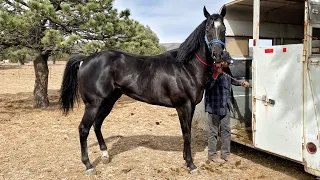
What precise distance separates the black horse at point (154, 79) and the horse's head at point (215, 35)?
4.1 inches

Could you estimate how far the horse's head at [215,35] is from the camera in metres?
3.40

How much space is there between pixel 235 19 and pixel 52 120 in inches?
201

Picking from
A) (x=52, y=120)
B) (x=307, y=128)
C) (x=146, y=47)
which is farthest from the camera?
(x=146, y=47)

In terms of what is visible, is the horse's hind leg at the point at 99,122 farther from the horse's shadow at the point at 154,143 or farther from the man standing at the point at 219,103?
A: the man standing at the point at 219,103

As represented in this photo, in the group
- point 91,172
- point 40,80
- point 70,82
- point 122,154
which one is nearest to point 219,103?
point 122,154

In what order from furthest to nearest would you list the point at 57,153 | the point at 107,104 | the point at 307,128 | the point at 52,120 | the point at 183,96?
the point at 52,120 < the point at 57,153 < the point at 107,104 < the point at 183,96 < the point at 307,128

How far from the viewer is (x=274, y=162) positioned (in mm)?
4289

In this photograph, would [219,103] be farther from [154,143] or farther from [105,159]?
[105,159]

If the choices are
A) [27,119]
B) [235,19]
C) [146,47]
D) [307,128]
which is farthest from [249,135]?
[27,119]

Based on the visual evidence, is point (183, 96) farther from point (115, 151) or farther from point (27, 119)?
point (27, 119)

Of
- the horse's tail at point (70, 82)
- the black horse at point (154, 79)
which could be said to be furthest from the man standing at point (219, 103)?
the horse's tail at point (70, 82)

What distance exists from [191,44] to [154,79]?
0.72 m

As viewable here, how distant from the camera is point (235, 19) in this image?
15.9 feet

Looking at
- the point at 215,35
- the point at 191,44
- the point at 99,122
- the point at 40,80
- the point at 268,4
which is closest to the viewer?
the point at 215,35
